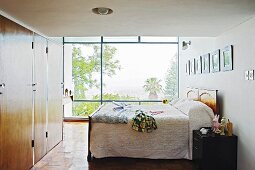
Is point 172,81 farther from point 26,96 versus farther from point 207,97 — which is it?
point 26,96

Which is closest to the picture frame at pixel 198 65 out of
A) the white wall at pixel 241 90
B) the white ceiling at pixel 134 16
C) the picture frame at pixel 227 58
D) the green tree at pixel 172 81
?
the white wall at pixel 241 90

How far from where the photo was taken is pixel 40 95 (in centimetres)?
415

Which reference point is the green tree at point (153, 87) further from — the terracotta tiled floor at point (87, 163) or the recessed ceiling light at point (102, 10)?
the recessed ceiling light at point (102, 10)

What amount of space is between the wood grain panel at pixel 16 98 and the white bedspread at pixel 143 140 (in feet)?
3.36

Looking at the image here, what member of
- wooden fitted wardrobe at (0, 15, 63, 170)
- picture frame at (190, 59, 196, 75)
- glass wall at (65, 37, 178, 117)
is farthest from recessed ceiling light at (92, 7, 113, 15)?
glass wall at (65, 37, 178, 117)

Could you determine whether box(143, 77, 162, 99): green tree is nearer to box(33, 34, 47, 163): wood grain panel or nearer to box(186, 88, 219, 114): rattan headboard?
box(186, 88, 219, 114): rattan headboard

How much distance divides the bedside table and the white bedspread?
56cm

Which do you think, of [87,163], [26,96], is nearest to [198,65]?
[87,163]

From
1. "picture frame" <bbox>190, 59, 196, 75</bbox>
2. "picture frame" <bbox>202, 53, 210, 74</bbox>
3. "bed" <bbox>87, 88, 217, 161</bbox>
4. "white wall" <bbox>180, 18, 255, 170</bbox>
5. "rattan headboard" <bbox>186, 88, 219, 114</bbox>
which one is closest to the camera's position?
"white wall" <bbox>180, 18, 255, 170</bbox>

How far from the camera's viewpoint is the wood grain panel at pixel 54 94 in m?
4.67

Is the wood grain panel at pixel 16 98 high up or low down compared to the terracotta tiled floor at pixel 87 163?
up

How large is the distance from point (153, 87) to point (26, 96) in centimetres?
499

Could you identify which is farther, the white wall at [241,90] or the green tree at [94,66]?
the green tree at [94,66]

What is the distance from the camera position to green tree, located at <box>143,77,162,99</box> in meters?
8.02
